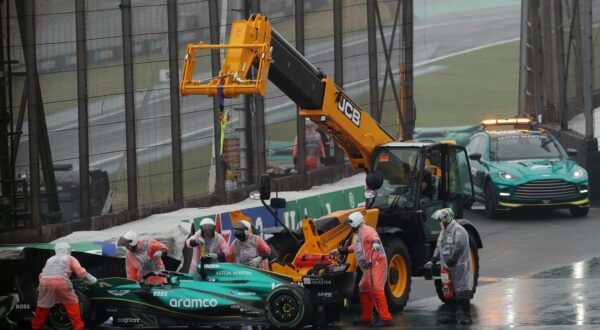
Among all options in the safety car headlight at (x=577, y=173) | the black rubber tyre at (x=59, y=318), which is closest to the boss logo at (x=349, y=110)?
the black rubber tyre at (x=59, y=318)

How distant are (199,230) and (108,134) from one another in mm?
3014

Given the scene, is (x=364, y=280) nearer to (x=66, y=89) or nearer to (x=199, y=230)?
(x=199, y=230)

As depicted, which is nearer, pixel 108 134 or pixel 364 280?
pixel 364 280

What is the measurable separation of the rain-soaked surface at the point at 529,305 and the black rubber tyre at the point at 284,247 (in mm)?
1066

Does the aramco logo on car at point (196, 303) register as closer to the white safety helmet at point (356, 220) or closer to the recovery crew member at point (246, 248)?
the recovery crew member at point (246, 248)

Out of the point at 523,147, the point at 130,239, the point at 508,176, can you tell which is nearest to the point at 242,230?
the point at 130,239

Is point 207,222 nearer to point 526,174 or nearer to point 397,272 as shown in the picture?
point 397,272

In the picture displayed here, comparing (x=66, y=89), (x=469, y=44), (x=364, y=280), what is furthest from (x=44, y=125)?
(x=469, y=44)

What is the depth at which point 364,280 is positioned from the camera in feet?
57.7

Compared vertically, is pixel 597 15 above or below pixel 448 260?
above

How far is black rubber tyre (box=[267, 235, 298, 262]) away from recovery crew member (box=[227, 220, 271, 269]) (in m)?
0.45

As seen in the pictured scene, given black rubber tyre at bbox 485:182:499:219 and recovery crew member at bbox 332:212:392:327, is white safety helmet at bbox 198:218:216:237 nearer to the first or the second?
recovery crew member at bbox 332:212:392:327

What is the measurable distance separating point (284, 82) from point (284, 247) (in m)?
2.19

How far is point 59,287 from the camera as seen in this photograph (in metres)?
16.7
